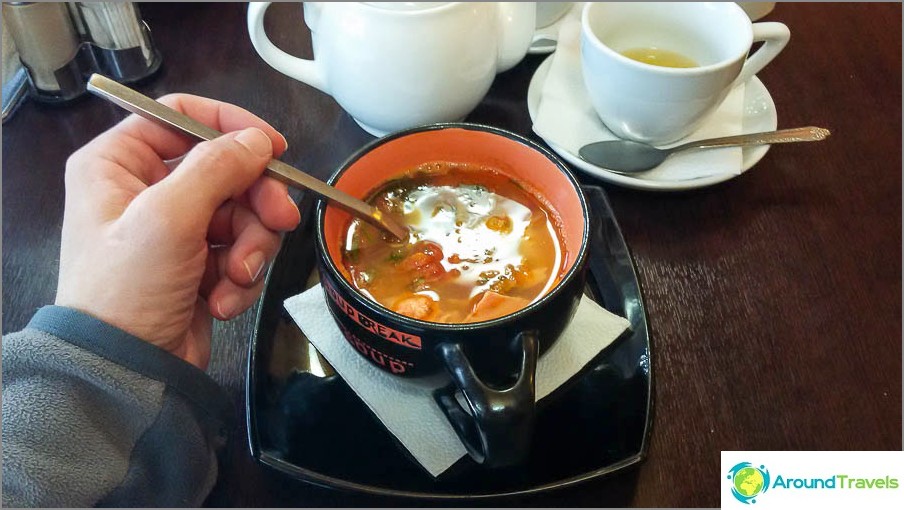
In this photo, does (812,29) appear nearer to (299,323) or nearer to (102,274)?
(299,323)

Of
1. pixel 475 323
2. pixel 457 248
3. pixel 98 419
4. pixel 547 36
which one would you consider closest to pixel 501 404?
pixel 475 323

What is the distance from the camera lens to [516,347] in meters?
0.52

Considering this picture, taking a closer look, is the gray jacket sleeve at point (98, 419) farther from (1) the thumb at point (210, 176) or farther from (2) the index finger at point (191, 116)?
(2) the index finger at point (191, 116)

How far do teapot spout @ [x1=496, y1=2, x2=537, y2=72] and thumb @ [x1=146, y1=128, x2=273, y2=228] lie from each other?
12.9 inches

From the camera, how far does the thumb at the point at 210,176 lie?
583 mm

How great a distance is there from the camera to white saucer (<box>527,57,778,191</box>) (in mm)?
790

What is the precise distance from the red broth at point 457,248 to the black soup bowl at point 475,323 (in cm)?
1

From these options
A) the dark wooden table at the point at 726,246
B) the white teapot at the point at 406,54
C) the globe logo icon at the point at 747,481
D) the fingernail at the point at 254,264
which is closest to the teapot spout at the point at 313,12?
the white teapot at the point at 406,54

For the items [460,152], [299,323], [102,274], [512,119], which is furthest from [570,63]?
[102,274]

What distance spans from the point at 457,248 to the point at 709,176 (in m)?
0.33

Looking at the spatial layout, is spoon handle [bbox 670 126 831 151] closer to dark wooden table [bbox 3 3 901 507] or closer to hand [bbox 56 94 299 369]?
dark wooden table [bbox 3 3 901 507]

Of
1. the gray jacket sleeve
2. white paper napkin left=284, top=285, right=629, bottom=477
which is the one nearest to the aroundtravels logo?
white paper napkin left=284, top=285, right=629, bottom=477

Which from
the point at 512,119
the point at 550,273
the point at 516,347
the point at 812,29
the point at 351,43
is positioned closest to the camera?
the point at 516,347

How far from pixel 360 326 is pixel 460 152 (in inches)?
8.9
